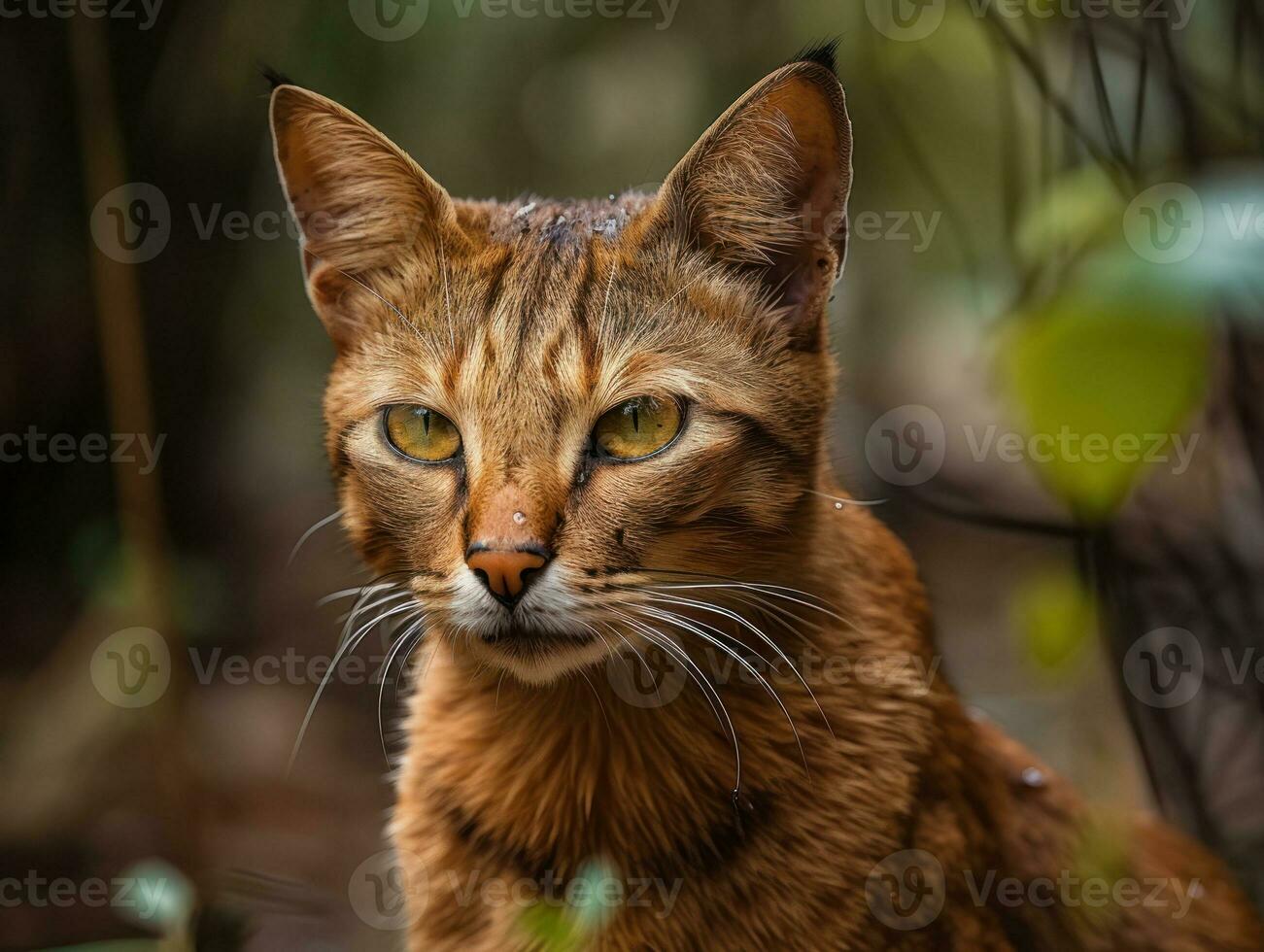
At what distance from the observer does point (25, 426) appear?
15.9 feet

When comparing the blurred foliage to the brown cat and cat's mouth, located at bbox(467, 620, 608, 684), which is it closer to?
the brown cat

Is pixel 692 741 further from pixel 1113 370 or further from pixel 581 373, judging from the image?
pixel 1113 370

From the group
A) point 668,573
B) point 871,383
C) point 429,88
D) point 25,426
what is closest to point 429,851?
point 668,573

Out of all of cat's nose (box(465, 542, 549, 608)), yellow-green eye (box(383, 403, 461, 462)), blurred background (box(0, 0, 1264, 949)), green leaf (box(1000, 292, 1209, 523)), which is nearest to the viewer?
green leaf (box(1000, 292, 1209, 523))

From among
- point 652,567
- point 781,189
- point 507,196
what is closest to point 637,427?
point 652,567

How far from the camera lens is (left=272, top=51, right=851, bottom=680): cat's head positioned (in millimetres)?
1984

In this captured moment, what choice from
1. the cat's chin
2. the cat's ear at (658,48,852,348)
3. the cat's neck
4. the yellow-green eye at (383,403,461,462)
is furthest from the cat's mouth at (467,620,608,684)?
the cat's ear at (658,48,852,348)

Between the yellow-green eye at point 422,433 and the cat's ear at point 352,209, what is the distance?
26 centimetres

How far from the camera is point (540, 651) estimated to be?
1997 millimetres

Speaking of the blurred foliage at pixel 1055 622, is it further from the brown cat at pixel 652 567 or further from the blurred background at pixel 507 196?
the brown cat at pixel 652 567

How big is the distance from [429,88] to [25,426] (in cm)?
230

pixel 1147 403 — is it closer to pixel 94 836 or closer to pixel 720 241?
pixel 720 241

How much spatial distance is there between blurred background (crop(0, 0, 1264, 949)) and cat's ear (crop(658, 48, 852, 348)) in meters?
0.33

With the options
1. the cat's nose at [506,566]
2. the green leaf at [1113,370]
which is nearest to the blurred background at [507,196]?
the green leaf at [1113,370]
